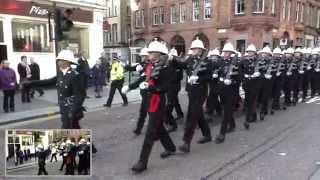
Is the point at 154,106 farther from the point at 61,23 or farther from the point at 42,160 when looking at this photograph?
the point at 61,23

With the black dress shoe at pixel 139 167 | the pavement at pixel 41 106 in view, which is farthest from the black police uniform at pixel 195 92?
the pavement at pixel 41 106

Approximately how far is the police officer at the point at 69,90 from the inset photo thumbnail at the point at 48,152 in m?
1.09

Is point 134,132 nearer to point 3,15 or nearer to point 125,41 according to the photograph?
point 3,15

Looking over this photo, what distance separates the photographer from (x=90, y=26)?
22.2m

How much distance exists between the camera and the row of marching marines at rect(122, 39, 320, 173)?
259 inches

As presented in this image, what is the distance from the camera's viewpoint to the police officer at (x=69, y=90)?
6.69 meters

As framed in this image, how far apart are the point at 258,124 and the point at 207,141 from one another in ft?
8.16

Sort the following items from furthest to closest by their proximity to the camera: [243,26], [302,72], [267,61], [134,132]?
[243,26] → [302,72] → [267,61] → [134,132]

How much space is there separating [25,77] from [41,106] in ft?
5.46

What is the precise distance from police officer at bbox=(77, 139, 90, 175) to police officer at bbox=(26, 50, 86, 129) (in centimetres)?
110

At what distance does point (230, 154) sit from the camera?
24.5ft

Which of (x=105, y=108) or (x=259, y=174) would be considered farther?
(x=105, y=108)

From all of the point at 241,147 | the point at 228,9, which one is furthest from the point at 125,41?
the point at 241,147

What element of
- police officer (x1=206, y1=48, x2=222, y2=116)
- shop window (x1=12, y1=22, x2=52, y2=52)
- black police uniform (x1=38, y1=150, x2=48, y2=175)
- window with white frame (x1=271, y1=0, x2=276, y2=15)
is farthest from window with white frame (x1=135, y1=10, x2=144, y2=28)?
black police uniform (x1=38, y1=150, x2=48, y2=175)
